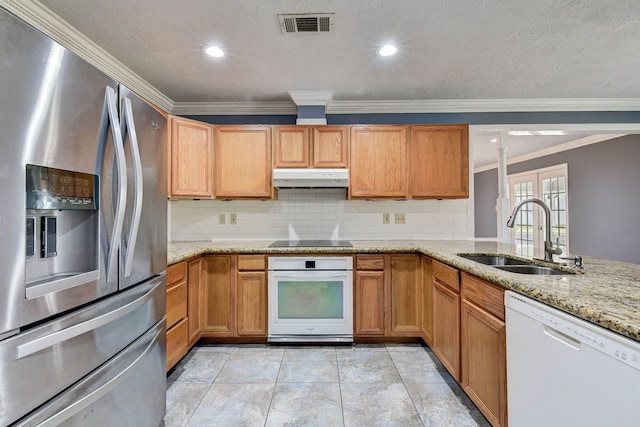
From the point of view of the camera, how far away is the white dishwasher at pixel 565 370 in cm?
80

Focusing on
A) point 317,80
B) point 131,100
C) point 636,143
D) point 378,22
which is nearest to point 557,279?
point 378,22

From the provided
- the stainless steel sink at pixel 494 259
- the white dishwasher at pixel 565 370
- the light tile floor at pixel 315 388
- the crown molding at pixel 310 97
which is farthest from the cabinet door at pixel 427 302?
the crown molding at pixel 310 97

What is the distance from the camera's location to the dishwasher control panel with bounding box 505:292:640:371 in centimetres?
78

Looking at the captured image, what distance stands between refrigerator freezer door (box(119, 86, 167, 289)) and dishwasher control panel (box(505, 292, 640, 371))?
1.67 metres

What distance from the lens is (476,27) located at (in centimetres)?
188

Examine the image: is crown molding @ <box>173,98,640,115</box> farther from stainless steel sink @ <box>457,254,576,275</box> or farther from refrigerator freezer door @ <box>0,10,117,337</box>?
refrigerator freezer door @ <box>0,10,117,337</box>

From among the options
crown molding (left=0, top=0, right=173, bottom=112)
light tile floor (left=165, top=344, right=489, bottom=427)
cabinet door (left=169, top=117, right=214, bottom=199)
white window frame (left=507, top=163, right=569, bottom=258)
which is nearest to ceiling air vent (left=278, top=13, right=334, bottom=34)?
crown molding (left=0, top=0, right=173, bottom=112)

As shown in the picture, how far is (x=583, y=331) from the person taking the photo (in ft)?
2.99

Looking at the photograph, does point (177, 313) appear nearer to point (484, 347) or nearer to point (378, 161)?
point (484, 347)

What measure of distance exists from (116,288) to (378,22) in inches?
81.7

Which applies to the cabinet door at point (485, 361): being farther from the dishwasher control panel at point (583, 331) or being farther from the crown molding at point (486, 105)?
the crown molding at point (486, 105)

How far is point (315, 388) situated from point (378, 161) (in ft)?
6.85

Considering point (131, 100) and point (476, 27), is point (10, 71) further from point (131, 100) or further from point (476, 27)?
point (476, 27)

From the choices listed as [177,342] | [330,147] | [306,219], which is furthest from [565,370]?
[306,219]
